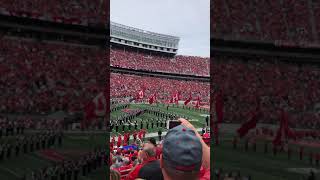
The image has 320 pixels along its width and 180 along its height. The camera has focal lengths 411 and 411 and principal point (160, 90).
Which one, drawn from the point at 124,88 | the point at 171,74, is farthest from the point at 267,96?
the point at 171,74

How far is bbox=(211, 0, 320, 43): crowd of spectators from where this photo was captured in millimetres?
10367

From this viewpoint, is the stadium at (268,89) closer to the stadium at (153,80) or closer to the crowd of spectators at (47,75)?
the crowd of spectators at (47,75)

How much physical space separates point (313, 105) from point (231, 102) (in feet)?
6.78

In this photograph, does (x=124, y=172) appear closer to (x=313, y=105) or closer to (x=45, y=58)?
(x=45, y=58)

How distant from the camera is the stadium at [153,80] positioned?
95.1 feet

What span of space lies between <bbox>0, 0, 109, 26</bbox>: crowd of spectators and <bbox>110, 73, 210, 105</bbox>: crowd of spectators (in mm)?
29249

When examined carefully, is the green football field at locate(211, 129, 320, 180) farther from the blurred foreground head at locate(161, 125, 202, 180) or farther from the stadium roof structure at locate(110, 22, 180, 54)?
the stadium roof structure at locate(110, 22, 180, 54)

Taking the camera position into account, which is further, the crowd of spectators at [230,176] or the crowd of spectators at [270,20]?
the crowd of spectators at [270,20]

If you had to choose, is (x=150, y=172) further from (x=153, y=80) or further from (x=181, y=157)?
(x=153, y=80)

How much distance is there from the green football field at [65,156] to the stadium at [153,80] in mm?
12848

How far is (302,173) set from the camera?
30.6 feet

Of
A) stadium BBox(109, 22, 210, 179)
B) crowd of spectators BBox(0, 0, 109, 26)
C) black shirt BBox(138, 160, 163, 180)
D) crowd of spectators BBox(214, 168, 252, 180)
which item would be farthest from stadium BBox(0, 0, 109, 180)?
stadium BBox(109, 22, 210, 179)

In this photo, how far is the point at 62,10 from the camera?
859 cm

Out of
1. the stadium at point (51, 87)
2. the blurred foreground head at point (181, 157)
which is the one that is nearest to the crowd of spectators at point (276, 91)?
the stadium at point (51, 87)
